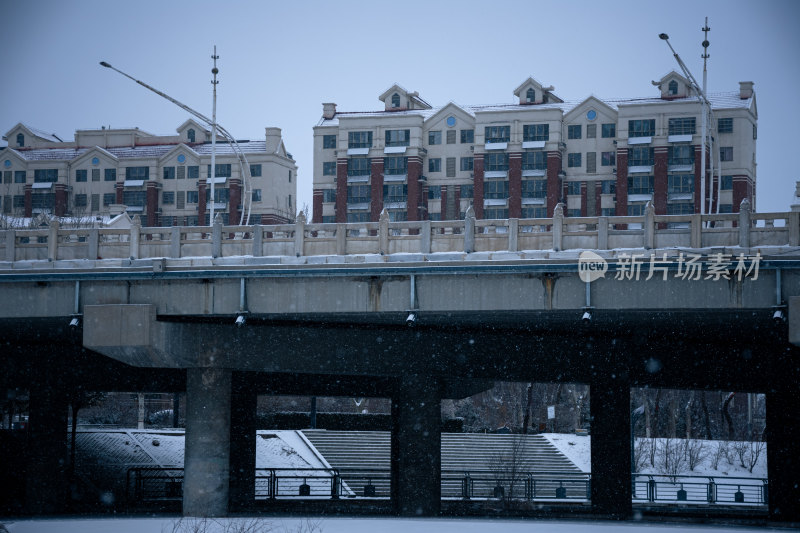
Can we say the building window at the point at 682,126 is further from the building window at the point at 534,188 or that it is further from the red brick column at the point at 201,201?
the red brick column at the point at 201,201

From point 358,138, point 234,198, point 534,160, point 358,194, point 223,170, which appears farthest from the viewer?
point 223,170

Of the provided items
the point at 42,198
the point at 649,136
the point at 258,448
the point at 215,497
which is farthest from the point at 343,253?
the point at 42,198

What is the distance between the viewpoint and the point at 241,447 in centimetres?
4097

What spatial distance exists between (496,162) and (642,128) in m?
12.1

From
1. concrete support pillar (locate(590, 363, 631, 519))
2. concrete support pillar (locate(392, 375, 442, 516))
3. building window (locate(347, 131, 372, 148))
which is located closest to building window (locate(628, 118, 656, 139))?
building window (locate(347, 131, 372, 148))

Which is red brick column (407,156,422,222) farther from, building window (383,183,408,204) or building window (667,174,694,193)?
building window (667,174,694,193)

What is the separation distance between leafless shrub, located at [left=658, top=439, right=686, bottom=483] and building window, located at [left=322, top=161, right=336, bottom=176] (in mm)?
37535

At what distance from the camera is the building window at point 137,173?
9294 cm

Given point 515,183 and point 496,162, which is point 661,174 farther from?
point 496,162

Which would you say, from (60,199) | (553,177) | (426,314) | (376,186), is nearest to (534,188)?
(553,177)

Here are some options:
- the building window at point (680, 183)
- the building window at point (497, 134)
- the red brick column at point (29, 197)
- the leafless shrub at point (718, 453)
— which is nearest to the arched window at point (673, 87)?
the building window at point (680, 183)

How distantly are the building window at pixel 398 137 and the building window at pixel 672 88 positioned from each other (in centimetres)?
2190

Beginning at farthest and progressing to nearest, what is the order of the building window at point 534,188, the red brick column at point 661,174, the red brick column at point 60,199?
the red brick column at point 60,199, the building window at point 534,188, the red brick column at point 661,174

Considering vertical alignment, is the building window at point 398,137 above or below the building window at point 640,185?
above
